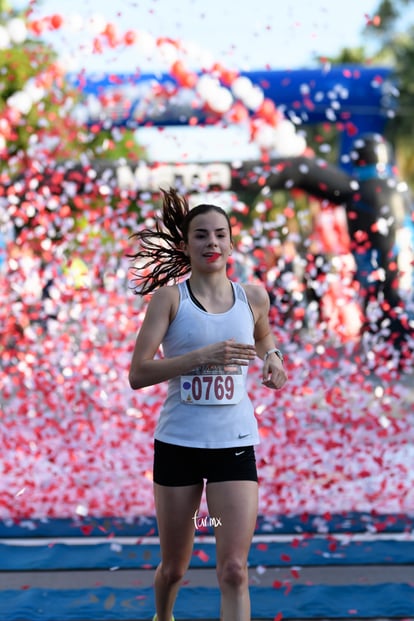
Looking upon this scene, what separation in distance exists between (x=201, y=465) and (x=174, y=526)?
0.22 m

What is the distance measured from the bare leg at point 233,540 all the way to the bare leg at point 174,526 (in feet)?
0.34

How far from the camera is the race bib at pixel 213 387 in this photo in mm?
3021

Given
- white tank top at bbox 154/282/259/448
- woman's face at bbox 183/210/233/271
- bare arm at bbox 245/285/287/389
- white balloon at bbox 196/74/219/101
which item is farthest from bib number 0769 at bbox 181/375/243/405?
white balloon at bbox 196/74/219/101

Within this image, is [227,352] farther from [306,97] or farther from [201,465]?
[306,97]

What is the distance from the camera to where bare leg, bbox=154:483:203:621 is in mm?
3084

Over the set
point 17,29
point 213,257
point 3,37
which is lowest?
point 213,257

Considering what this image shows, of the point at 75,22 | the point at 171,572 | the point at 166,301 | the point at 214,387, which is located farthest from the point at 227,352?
the point at 75,22

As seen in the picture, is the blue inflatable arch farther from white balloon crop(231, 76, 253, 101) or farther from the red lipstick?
the red lipstick

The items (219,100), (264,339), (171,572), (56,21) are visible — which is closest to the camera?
(171,572)

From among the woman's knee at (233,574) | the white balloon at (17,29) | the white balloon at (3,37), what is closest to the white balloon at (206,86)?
the white balloon at (17,29)

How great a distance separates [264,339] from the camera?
336 centimetres

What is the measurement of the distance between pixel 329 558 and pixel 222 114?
320 inches

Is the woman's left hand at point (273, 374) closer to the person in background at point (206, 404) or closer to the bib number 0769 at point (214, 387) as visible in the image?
the person in background at point (206, 404)

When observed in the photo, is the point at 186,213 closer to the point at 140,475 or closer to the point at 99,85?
the point at 140,475
